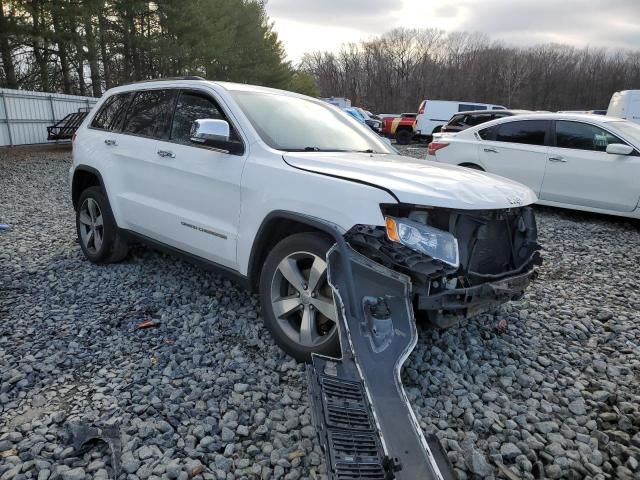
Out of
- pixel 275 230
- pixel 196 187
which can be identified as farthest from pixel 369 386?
pixel 196 187

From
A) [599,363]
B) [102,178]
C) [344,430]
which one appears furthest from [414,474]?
[102,178]

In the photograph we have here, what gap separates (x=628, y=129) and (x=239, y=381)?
23.8ft

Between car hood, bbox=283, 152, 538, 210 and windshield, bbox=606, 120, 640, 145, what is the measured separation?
4.84m

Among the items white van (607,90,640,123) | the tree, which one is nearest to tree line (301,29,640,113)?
the tree

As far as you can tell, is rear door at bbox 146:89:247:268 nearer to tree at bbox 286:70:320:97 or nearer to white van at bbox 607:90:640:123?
white van at bbox 607:90:640:123

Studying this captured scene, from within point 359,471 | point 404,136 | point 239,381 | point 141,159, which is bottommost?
point 239,381

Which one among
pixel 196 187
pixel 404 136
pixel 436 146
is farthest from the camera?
pixel 404 136

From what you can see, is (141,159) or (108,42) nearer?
(141,159)

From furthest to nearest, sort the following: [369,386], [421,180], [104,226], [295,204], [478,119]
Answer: [478,119]
[104,226]
[295,204]
[421,180]
[369,386]

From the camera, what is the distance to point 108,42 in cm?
2039

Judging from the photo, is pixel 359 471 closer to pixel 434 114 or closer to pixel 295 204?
pixel 295 204

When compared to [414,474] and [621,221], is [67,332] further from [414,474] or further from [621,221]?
[621,221]

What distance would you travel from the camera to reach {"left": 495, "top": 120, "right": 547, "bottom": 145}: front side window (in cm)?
779

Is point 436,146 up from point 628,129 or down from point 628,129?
down
